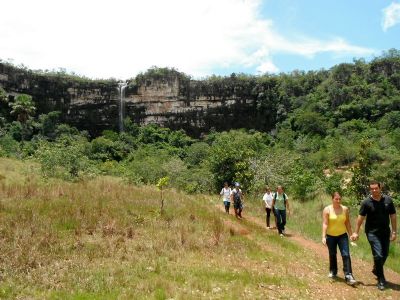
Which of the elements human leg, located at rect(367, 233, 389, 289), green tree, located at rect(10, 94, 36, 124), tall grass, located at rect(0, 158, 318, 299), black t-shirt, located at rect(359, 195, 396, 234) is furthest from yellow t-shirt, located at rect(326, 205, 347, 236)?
green tree, located at rect(10, 94, 36, 124)

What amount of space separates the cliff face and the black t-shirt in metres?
67.7

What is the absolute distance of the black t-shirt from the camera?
27.9ft

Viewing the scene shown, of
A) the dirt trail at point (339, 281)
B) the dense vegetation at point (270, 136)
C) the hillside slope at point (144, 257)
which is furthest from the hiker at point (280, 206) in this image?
the dense vegetation at point (270, 136)

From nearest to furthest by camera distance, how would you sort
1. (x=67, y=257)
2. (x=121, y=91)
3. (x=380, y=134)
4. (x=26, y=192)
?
(x=67, y=257)
(x=26, y=192)
(x=380, y=134)
(x=121, y=91)

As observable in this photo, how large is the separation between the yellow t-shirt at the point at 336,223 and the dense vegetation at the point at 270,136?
20675 mm

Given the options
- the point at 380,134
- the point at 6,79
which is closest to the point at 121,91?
the point at 6,79

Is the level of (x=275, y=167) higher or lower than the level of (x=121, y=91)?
lower

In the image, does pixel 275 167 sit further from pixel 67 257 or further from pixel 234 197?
pixel 67 257

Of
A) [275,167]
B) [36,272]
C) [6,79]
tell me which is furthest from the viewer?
[6,79]

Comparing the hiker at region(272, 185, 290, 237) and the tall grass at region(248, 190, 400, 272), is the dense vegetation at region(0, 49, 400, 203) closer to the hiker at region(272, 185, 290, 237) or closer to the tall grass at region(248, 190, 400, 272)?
the tall grass at region(248, 190, 400, 272)

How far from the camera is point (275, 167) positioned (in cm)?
3575

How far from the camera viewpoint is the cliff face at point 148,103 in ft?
240

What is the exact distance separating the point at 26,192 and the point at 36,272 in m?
7.88

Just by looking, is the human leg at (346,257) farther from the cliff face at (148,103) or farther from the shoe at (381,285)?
the cliff face at (148,103)
